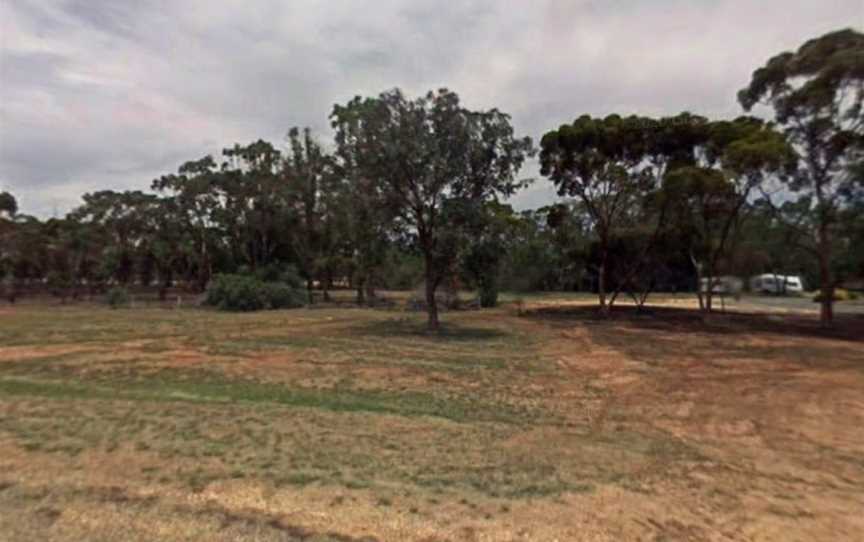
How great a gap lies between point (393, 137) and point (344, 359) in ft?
29.0

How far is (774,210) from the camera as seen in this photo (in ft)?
81.4

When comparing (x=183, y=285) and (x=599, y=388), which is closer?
(x=599, y=388)

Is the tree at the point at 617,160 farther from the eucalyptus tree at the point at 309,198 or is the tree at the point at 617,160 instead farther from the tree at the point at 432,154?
the eucalyptus tree at the point at 309,198

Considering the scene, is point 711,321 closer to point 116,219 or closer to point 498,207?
point 498,207

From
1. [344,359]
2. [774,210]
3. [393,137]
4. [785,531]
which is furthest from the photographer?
[774,210]

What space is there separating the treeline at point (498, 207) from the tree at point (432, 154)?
53 millimetres

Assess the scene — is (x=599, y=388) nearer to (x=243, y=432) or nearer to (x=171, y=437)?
(x=243, y=432)

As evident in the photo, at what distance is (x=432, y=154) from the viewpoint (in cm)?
1805

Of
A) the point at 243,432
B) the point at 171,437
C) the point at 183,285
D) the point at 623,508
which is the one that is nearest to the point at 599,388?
the point at 623,508

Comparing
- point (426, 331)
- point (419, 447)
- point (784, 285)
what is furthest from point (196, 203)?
point (784, 285)

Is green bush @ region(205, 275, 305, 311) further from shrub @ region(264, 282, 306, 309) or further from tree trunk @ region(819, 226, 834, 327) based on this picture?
tree trunk @ region(819, 226, 834, 327)

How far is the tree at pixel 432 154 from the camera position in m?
18.2

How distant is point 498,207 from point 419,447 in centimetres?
1448

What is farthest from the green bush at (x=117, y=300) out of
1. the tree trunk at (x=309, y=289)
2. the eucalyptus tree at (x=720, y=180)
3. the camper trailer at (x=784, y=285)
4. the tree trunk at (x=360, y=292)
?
the camper trailer at (x=784, y=285)
